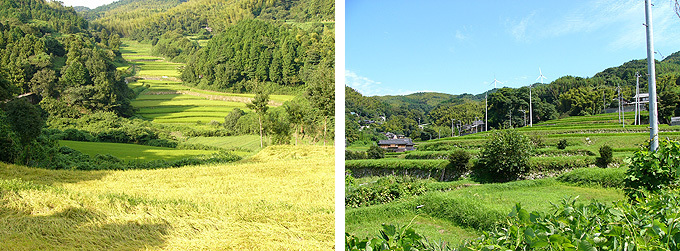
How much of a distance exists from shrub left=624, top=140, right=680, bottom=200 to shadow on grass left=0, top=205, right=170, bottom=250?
13.7 ft

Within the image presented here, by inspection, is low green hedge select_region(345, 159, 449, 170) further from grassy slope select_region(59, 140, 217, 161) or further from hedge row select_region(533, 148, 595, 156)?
grassy slope select_region(59, 140, 217, 161)

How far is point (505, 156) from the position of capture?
6.77 m

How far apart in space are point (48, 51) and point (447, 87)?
21.4ft

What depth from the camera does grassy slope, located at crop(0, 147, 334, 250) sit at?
3.23m

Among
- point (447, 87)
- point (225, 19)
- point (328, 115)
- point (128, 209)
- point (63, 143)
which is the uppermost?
point (225, 19)

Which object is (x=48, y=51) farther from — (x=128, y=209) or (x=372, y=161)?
(x=372, y=161)

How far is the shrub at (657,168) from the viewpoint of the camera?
108 inches

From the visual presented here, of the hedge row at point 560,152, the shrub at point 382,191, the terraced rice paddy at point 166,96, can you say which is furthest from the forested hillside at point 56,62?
the hedge row at point 560,152

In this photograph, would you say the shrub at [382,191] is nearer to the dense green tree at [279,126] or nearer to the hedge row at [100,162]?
the dense green tree at [279,126]

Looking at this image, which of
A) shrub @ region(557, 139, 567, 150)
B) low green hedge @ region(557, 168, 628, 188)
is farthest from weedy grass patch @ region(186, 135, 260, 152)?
shrub @ region(557, 139, 567, 150)

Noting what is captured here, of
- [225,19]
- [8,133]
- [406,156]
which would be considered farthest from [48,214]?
[406,156]

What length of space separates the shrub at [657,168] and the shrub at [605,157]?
3.26m

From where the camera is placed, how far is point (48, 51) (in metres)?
4.33

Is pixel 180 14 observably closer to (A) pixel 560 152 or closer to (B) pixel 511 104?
(B) pixel 511 104
